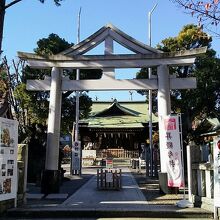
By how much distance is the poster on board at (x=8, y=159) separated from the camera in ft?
32.7

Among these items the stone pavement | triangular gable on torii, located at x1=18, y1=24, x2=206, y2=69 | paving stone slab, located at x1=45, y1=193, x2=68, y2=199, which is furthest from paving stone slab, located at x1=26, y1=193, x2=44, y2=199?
triangular gable on torii, located at x1=18, y1=24, x2=206, y2=69

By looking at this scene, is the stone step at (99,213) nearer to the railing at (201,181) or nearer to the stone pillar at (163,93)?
the railing at (201,181)

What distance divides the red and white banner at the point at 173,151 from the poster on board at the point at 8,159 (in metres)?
4.91

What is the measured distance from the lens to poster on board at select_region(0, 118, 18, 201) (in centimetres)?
998

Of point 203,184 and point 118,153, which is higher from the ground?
Answer: point 118,153

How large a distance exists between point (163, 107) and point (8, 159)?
20.5ft

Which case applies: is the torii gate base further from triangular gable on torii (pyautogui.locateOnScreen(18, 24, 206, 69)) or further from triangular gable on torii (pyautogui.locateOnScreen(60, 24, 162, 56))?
triangular gable on torii (pyautogui.locateOnScreen(60, 24, 162, 56))

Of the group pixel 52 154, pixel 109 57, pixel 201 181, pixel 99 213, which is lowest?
pixel 99 213

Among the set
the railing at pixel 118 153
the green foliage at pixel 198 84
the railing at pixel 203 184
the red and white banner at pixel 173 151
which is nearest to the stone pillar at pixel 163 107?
the red and white banner at pixel 173 151

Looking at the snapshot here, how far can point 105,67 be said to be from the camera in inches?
580

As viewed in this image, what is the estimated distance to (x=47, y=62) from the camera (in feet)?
48.6

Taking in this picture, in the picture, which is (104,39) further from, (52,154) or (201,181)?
(201,181)

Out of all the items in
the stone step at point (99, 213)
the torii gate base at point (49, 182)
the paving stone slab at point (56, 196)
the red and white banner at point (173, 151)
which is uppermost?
the red and white banner at point (173, 151)

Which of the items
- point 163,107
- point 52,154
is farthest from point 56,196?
point 163,107
